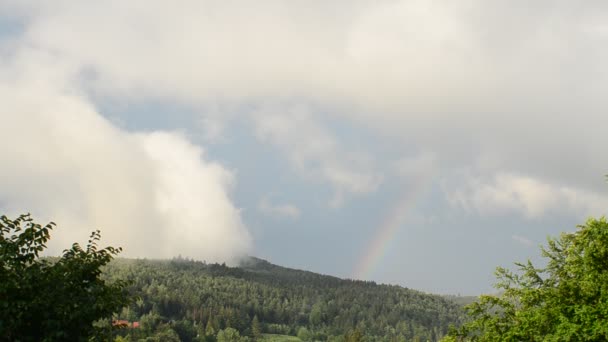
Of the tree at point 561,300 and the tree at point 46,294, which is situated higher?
the tree at point 561,300

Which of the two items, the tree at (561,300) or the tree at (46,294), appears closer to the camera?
the tree at (46,294)

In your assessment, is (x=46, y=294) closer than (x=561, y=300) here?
Yes

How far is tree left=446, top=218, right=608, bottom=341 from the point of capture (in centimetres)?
2739

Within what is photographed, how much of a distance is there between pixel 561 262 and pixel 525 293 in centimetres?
441

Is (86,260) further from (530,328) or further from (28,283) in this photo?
(530,328)

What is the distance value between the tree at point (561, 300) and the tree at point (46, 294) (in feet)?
73.5

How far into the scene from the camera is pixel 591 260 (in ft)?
96.9

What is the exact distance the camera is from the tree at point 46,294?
1648 cm

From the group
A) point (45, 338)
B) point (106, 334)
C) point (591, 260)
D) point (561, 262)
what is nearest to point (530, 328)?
point (591, 260)

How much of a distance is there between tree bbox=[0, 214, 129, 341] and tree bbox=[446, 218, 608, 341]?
22397mm

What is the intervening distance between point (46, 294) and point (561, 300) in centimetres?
2739

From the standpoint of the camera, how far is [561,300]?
103ft

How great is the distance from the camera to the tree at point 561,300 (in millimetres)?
27391

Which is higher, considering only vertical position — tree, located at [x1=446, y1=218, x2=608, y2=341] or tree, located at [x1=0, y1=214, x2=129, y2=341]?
tree, located at [x1=446, y1=218, x2=608, y2=341]
